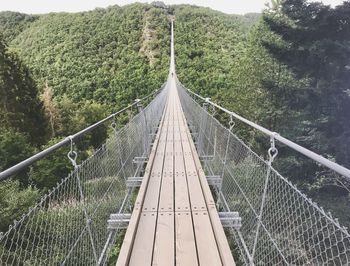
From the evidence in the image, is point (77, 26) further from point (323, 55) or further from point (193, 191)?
point (193, 191)

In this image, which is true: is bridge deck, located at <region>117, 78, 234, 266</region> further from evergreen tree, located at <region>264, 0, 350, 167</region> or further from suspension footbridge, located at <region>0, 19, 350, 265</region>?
evergreen tree, located at <region>264, 0, 350, 167</region>

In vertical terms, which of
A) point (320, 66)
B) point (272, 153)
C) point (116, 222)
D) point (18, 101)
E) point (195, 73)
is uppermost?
point (320, 66)

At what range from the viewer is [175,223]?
8.61ft

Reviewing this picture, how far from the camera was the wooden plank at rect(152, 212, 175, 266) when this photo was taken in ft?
6.94

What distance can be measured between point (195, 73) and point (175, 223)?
3570cm

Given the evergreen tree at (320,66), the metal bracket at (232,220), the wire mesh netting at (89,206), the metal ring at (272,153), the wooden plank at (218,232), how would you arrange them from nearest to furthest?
the metal ring at (272,153) < the wire mesh netting at (89,206) < the wooden plank at (218,232) < the metal bracket at (232,220) < the evergreen tree at (320,66)

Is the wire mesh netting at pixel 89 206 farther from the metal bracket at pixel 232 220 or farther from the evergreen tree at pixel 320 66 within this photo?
the evergreen tree at pixel 320 66

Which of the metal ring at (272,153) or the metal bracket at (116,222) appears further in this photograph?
the metal bracket at (116,222)

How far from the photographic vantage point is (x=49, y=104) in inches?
931

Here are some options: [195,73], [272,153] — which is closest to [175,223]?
[272,153]

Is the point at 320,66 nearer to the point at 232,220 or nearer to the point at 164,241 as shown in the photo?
the point at 232,220

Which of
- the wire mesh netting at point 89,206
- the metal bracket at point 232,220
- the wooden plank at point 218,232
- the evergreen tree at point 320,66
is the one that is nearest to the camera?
the wire mesh netting at point 89,206

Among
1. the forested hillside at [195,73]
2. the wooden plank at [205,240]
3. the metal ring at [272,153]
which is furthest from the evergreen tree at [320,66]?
the metal ring at [272,153]

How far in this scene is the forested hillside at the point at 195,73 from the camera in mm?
11398
